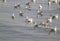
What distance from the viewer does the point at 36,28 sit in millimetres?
10477

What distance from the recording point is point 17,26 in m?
10.9

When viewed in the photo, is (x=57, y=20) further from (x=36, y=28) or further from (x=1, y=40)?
(x=1, y=40)

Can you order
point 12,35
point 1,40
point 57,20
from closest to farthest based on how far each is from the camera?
point 1,40 → point 12,35 → point 57,20

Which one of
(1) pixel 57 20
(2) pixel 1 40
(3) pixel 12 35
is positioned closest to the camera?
(2) pixel 1 40

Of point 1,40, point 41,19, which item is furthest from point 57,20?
point 1,40

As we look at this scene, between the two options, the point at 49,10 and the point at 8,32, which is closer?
the point at 8,32

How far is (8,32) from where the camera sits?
33.5 feet

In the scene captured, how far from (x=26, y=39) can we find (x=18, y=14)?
3.53m

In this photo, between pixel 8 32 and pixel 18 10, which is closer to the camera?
pixel 8 32

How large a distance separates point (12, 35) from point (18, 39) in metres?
0.50

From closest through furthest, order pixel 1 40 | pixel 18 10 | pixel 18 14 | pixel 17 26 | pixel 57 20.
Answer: pixel 1 40
pixel 17 26
pixel 57 20
pixel 18 14
pixel 18 10

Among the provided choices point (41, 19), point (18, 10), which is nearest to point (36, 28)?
point (41, 19)

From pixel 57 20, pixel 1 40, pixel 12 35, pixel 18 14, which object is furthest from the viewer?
pixel 18 14

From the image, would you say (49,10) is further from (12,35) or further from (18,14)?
(12,35)
